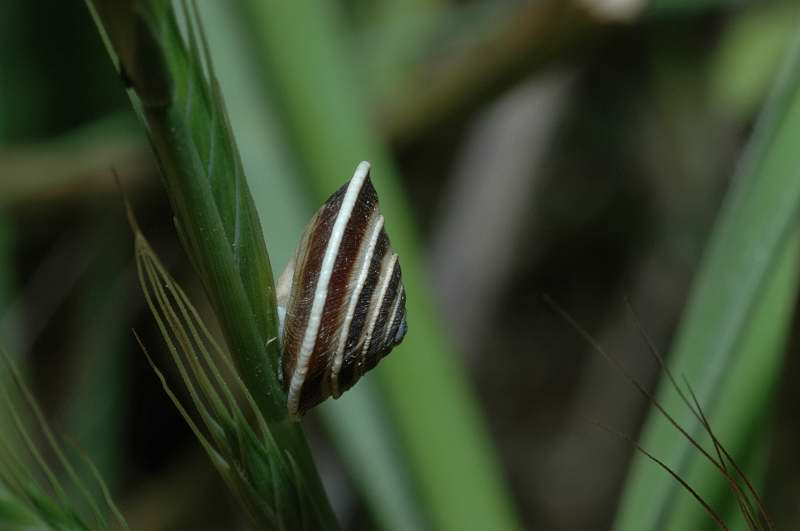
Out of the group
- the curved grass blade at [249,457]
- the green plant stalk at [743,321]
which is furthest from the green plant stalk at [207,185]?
the green plant stalk at [743,321]

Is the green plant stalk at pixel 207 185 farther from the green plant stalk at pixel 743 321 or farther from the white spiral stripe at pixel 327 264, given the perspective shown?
the green plant stalk at pixel 743 321

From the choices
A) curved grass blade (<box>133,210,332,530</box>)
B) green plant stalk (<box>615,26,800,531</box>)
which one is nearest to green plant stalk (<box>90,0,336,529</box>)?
curved grass blade (<box>133,210,332,530</box>)

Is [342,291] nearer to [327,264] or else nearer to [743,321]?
[327,264]

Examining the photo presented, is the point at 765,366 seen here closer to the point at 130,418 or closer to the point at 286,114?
the point at 286,114

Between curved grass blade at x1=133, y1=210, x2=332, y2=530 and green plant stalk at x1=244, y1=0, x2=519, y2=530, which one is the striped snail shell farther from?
green plant stalk at x1=244, y1=0, x2=519, y2=530

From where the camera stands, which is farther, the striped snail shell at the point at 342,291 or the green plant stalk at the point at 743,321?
the green plant stalk at the point at 743,321

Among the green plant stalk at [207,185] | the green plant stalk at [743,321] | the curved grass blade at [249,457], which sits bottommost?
the green plant stalk at [743,321]
